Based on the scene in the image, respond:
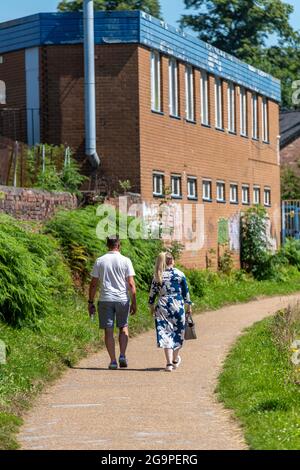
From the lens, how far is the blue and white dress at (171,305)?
16.0m

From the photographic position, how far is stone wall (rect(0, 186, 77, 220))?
20.7 m

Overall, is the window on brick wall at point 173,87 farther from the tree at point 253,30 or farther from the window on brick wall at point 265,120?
the tree at point 253,30

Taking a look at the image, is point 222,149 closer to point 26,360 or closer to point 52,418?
point 26,360

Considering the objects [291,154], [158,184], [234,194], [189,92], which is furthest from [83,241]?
[291,154]

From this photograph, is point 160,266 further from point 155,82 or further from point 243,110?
point 243,110

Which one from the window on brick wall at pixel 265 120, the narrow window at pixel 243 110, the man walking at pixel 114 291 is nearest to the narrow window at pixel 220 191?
the narrow window at pixel 243 110

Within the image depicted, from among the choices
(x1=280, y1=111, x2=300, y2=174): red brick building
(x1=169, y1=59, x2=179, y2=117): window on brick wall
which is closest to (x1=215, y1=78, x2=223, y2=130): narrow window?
(x1=169, y1=59, x2=179, y2=117): window on brick wall

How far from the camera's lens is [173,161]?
31094mm

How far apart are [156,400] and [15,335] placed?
3.77m

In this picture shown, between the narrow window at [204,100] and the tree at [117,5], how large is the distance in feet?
75.2

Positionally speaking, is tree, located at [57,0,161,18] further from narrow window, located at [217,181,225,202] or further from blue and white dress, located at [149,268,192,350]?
blue and white dress, located at [149,268,192,350]

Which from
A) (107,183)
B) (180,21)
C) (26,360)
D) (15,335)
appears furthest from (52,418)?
(180,21)

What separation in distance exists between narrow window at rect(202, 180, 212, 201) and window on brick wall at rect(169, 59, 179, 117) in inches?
123

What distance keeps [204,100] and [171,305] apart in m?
18.8
